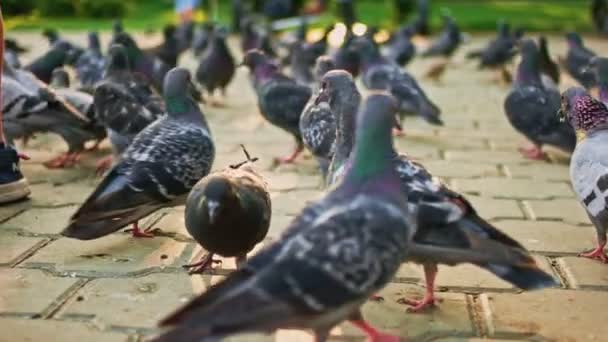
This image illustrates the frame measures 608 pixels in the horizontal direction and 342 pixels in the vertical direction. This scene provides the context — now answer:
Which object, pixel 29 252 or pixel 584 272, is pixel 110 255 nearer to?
pixel 29 252

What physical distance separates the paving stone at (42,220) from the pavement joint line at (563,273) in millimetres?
2730

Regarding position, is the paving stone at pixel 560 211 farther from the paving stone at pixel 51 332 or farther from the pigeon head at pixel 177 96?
the paving stone at pixel 51 332

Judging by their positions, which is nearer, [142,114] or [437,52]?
[142,114]

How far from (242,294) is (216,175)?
1.39 meters

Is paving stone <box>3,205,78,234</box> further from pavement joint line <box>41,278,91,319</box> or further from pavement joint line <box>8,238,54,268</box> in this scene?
pavement joint line <box>41,278,91,319</box>

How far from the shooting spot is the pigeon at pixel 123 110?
608cm

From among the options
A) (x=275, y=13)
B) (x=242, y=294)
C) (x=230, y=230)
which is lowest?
(x=275, y=13)

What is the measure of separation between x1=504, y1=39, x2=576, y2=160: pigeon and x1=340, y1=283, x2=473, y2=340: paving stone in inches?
138

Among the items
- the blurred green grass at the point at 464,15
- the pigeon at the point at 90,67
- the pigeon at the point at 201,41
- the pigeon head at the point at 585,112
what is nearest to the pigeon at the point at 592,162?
the pigeon head at the point at 585,112

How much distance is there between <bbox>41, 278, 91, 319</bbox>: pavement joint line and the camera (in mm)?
3561

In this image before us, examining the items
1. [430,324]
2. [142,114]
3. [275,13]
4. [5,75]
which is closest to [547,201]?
[430,324]

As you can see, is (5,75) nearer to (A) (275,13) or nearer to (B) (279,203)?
(B) (279,203)

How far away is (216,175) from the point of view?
3.92 m

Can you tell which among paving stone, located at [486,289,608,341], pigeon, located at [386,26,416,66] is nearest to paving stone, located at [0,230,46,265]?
paving stone, located at [486,289,608,341]
